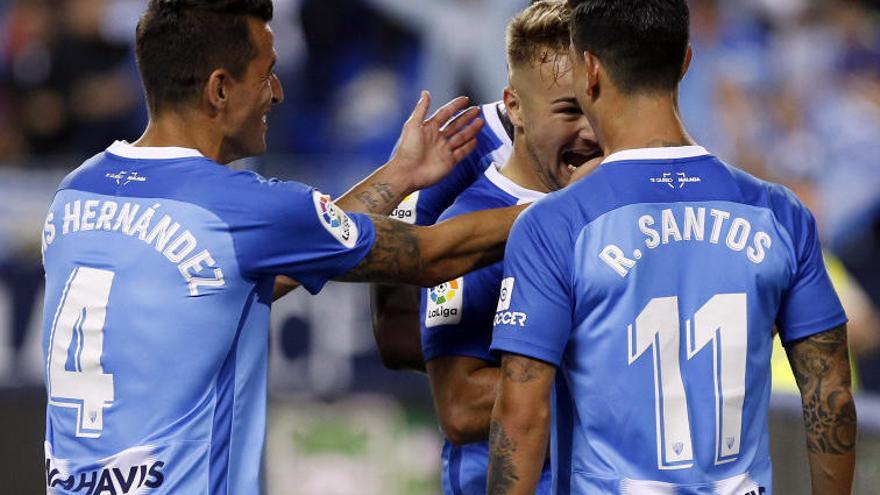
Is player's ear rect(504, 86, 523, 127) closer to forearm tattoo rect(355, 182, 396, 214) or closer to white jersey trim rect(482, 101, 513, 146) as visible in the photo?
white jersey trim rect(482, 101, 513, 146)

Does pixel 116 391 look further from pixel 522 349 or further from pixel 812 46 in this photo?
pixel 812 46

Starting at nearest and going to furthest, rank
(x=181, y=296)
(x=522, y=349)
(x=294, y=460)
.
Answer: (x=522, y=349) < (x=181, y=296) < (x=294, y=460)

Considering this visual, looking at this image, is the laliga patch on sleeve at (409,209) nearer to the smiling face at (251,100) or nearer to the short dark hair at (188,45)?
the smiling face at (251,100)

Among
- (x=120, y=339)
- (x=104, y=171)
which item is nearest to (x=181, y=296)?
(x=120, y=339)

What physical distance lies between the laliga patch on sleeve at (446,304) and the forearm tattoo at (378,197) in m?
0.25

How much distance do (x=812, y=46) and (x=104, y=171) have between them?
25.7ft

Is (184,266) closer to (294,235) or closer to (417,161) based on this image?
(294,235)

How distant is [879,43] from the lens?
10367 mm

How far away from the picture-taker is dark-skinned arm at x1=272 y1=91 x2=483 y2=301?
3750 millimetres

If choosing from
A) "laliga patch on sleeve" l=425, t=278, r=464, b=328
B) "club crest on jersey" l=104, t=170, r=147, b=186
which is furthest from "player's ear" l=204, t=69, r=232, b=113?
"laliga patch on sleeve" l=425, t=278, r=464, b=328

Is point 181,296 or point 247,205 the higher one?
point 247,205

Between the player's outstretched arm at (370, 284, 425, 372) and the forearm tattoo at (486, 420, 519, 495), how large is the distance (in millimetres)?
1208

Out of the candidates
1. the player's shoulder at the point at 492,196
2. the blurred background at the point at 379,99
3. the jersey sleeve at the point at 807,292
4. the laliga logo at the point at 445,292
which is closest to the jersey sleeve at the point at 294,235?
the laliga logo at the point at 445,292

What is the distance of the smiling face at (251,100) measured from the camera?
3.45 m
